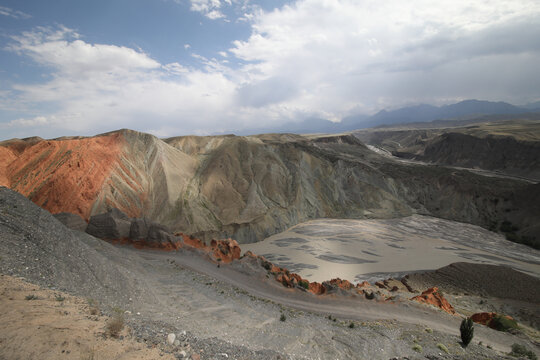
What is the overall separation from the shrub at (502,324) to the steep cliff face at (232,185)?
1059 inches

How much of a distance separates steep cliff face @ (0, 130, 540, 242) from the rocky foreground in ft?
52.0

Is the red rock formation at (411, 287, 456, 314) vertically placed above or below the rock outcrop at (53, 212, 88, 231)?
below

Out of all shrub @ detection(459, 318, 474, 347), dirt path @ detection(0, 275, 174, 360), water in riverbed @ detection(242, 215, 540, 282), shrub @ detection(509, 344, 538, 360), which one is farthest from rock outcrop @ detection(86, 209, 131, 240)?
shrub @ detection(509, 344, 538, 360)

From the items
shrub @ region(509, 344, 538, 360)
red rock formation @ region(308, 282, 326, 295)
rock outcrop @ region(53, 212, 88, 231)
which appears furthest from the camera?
rock outcrop @ region(53, 212, 88, 231)

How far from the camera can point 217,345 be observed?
839 centimetres

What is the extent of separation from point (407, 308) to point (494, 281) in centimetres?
1390

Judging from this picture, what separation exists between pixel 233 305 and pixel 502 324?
18.0m

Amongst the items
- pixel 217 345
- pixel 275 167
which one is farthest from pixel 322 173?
pixel 217 345

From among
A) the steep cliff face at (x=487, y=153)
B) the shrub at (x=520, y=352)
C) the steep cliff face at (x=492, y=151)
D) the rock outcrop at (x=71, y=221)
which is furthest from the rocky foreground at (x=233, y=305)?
the steep cliff face at (x=492, y=151)

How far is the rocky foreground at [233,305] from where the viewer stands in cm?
962

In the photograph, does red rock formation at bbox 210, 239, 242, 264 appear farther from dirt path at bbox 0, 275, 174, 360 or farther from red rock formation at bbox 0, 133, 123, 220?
red rock formation at bbox 0, 133, 123, 220

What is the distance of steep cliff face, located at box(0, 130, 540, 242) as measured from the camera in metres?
35.3

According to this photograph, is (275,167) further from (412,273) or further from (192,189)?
(412,273)

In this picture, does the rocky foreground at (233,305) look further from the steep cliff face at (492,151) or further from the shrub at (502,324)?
the steep cliff face at (492,151)
